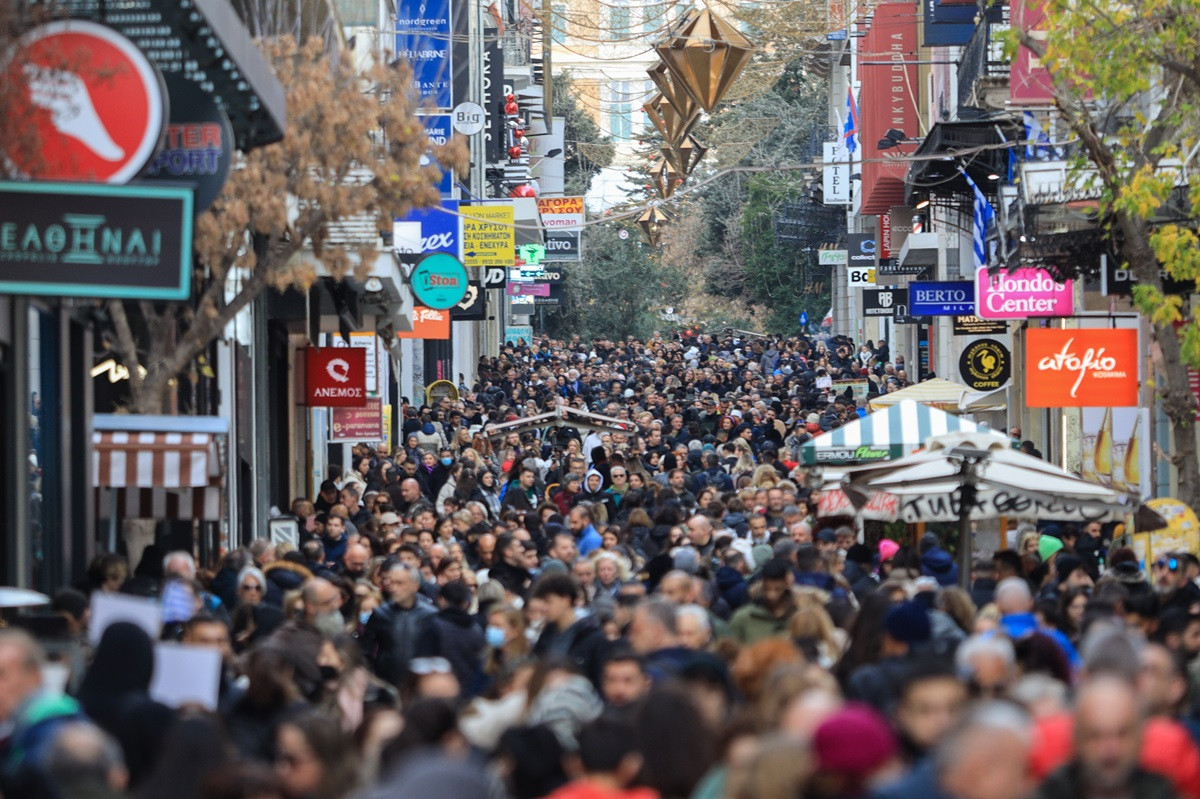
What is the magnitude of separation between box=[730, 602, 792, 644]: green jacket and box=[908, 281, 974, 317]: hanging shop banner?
1951 cm

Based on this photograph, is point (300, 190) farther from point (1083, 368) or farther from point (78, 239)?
point (1083, 368)

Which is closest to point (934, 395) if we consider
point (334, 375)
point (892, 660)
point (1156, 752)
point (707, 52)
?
point (707, 52)

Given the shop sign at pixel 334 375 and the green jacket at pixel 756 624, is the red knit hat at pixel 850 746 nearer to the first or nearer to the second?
the green jacket at pixel 756 624

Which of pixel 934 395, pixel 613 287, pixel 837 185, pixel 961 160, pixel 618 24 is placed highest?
pixel 837 185

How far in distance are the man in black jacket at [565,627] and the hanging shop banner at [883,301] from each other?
3439 centimetres

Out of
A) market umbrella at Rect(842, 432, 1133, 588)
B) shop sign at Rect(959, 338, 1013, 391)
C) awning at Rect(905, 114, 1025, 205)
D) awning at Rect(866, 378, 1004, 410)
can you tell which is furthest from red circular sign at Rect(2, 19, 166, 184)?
shop sign at Rect(959, 338, 1013, 391)

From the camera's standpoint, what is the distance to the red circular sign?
10.1 m

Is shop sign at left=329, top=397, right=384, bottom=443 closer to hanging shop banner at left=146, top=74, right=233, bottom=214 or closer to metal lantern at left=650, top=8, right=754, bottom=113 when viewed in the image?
metal lantern at left=650, top=8, right=754, bottom=113

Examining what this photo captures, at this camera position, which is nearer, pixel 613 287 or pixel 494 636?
pixel 494 636

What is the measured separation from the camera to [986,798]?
528 centimetres

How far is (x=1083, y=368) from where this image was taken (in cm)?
1978

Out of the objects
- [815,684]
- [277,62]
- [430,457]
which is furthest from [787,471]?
[815,684]

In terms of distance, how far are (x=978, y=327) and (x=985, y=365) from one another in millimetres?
5011

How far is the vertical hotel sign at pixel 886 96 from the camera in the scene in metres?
46.9
